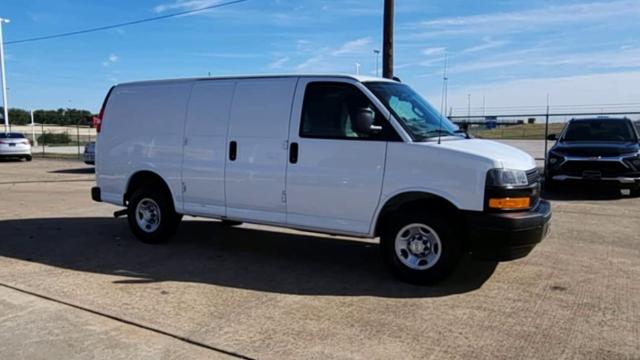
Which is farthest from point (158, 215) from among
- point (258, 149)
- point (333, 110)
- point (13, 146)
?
point (13, 146)

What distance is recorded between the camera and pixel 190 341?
421 cm

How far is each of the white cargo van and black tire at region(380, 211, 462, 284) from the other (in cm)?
1

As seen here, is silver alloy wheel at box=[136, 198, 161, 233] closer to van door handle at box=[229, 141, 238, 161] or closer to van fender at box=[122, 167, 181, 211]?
van fender at box=[122, 167, 181, 211]

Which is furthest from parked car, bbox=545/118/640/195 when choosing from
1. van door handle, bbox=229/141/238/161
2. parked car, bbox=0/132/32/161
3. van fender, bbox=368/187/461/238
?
parked car, bbox=0/132/32/161

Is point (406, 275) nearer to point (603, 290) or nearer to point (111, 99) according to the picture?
point (603, 290)

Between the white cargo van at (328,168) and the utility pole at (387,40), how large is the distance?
6882 millimetres

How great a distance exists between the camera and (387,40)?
13.4 m

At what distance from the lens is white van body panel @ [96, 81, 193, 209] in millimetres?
7117

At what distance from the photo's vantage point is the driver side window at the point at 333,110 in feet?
19.1

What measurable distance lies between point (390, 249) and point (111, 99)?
4601 millimetres

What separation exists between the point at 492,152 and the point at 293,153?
2107 millimetres

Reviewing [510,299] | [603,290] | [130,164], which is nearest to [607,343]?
[510,299]

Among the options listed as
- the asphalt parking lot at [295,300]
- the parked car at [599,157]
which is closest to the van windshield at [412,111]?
the asphalt parking lot at [295,300]

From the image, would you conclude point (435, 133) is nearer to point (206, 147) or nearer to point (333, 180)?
point (333, 180)
